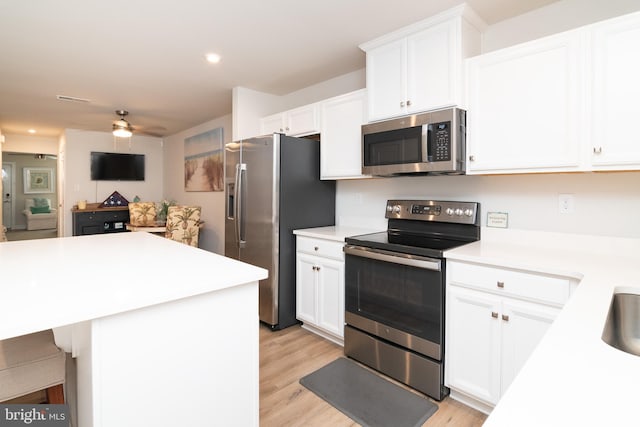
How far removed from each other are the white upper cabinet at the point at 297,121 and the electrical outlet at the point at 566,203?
1.90m

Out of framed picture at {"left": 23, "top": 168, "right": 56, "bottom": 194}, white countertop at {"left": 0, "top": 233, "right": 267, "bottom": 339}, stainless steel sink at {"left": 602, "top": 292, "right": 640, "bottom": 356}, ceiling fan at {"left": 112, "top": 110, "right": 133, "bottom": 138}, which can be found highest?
ceiling fan at {"left": 112, "top": 110, "right": 133, "bottom": 138}

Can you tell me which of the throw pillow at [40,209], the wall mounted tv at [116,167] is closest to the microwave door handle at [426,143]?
the wall mounted tv at [116,167]

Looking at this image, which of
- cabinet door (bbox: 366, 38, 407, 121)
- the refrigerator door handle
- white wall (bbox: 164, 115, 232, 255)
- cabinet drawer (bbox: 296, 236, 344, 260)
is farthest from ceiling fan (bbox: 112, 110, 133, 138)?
cabinet door (bbox: 366, 38, 407, 121)

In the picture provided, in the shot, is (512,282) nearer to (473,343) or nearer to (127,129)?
(473,343)

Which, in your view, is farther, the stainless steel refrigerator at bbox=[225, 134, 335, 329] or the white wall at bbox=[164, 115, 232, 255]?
the white wall at bbox=[164, 115, 232, 255]

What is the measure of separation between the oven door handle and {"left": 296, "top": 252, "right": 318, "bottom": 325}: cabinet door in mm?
513

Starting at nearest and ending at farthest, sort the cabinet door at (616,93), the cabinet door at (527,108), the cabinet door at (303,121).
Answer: the cabinet door at (616,93), the cabinet door at (527,108), the cabinet door at (303,121)

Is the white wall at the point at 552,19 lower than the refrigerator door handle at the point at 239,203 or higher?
higher

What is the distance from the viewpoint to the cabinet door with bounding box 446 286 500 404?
1736 millimetres

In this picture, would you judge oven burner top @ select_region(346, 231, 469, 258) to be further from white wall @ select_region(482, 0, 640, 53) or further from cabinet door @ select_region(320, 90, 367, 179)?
white wall @ select_region(482, 0, 640, 53)

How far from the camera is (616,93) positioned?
5.16 ft

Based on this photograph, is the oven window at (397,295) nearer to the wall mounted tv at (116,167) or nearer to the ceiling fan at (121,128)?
the ceiling fan at (121,128)

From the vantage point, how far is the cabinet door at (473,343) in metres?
1.74

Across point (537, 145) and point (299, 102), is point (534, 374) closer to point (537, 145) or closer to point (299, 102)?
point (537, 145)
